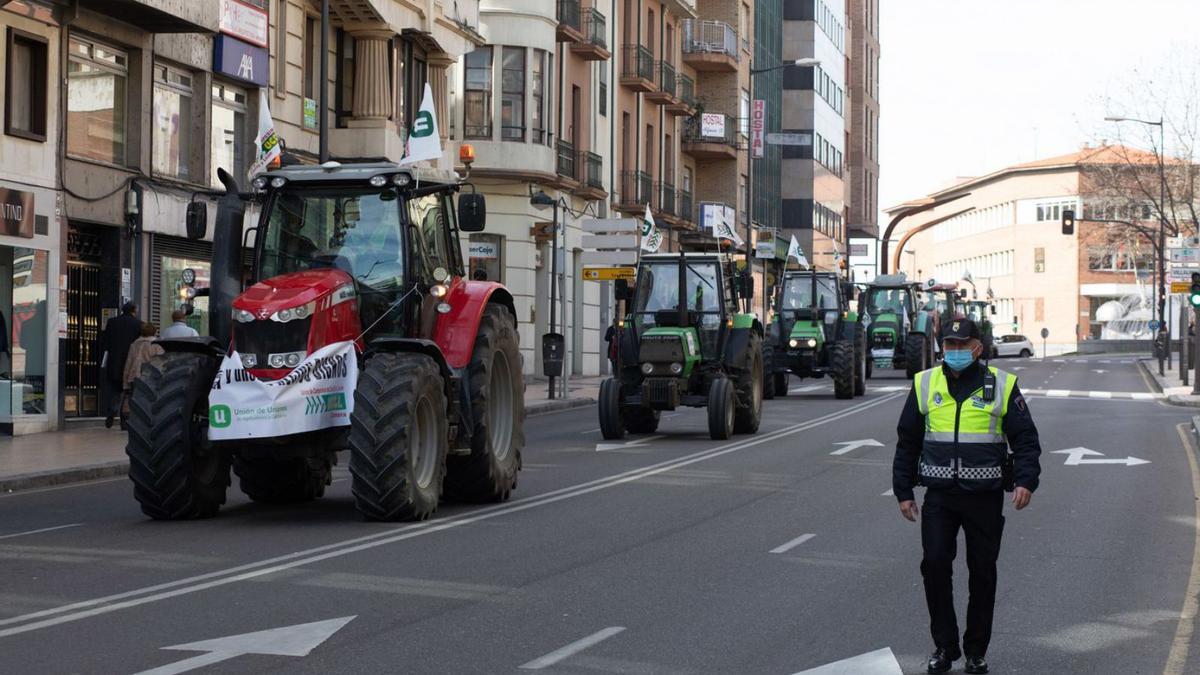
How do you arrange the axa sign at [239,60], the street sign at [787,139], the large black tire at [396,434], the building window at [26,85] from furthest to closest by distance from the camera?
the street sign at [787,139]
the axa sign at [239,60]
the building window at [26,85]
the large black tire at [396,434]

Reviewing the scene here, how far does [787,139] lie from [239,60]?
46540 mm

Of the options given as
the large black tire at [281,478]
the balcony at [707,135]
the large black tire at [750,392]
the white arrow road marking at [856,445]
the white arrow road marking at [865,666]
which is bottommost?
the white arrow road marking at [865,666]

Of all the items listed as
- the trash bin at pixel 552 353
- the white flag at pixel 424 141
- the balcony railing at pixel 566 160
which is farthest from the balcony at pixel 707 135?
the white flag at pixel 424 141

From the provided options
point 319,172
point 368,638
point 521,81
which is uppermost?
point 521,81

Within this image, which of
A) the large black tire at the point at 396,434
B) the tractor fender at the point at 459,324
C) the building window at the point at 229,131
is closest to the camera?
the large black tire at the point at 396,434

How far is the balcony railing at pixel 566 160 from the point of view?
1849 inches

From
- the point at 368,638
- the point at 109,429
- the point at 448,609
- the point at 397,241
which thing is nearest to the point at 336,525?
the point at 397,241

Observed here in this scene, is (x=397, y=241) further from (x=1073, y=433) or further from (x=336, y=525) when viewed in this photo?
(x=1073, y=433)

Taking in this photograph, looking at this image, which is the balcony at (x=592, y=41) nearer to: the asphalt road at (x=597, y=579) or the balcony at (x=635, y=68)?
the balcony at (x=635, y=68)

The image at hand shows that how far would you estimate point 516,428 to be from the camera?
54.3 feet

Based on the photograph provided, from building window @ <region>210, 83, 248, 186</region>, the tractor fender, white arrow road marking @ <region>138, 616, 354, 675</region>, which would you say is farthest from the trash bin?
white arrow road marking @ <region>138, 616, 354, 675</region>

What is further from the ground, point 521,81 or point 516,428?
point 521,81

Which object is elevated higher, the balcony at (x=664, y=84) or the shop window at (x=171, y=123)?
the balcony at (x=664, y=84)

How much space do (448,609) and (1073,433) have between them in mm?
19060
